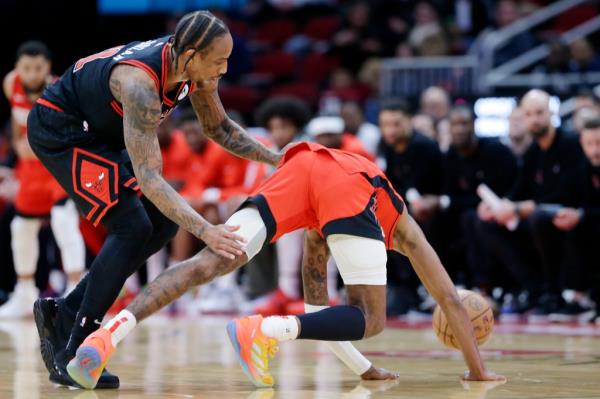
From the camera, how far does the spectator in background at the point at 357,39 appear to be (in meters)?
15.3

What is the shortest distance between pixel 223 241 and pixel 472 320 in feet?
4.19

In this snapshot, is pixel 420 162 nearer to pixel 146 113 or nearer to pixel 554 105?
pixel 554 105

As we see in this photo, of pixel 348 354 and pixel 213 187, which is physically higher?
pixel 213 187

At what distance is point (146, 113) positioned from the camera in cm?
458

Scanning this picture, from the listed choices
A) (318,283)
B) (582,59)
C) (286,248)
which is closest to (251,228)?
(318,283)

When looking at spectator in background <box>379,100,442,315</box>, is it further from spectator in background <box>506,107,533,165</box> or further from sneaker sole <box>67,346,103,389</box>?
sneaker sole <box>67,346,103,389</box>

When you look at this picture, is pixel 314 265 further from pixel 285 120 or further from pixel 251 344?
pixel 285 120

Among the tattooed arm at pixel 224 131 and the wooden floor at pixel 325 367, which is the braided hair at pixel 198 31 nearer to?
the tattooed arm at pixel 224 131

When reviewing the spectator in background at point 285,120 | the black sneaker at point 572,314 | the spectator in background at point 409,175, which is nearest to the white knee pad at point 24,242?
the spectator in background at point 285,120

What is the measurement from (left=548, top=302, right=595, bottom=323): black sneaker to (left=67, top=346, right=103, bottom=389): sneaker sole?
17.7ft

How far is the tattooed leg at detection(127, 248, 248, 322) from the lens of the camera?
4559 millimetres

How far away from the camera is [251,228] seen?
4645 millimetres

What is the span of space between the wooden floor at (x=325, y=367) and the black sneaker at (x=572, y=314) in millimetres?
738

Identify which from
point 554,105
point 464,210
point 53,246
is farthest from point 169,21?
point 464,210
